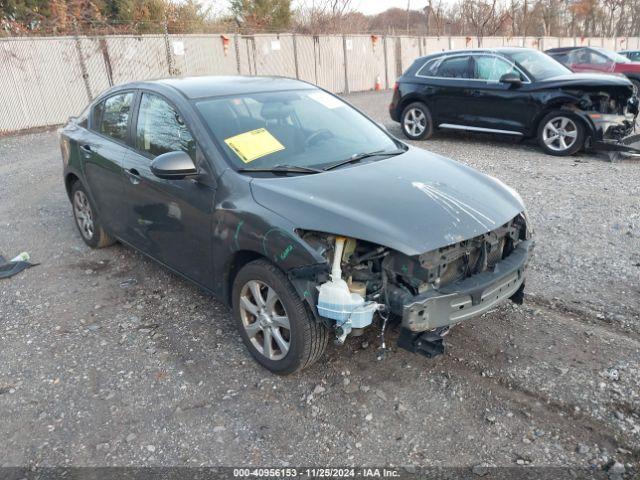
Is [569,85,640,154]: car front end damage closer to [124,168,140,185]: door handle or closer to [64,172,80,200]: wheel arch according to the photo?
[124,168,140,185]: door handle

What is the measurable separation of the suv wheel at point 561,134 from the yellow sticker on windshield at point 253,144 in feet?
21.0

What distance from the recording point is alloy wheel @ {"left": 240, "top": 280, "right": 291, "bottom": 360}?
317 centimetres

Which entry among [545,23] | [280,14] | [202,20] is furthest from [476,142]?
[545,23]

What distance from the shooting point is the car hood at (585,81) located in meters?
7.96

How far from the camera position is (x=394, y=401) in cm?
306

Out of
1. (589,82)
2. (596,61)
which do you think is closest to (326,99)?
(589,82)

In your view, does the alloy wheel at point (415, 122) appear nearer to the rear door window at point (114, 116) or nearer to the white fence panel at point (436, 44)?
the rear door window at point (114, 116)

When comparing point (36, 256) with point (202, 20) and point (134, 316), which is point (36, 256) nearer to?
point (134, 316)

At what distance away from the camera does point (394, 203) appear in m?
3.05

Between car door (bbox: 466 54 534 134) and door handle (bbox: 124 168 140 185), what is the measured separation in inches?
270

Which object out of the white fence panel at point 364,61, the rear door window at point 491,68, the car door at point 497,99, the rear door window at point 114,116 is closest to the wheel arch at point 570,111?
the car door at point 497,99

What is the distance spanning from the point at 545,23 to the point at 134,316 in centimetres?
4765

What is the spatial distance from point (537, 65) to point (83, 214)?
25.0 feet

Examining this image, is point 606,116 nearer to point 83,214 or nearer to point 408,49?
point 83,214
